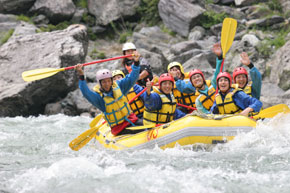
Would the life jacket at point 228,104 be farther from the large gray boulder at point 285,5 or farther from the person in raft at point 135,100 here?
the large gray boulder at point 285,5

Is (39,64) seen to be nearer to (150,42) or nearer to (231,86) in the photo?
(150,42)

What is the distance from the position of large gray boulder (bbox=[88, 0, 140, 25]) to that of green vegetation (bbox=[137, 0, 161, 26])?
40 centimetres

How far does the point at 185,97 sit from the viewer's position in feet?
20.8

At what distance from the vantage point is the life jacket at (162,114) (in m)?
5.43

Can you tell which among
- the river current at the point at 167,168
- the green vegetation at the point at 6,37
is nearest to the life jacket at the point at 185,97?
the river current at the point at 167,168

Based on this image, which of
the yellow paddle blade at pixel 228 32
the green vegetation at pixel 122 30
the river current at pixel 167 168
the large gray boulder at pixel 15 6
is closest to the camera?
the river current at pixel 167 168

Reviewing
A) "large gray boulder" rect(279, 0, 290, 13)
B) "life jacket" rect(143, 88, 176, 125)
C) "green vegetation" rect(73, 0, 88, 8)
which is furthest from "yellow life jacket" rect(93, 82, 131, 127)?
"green vegetation" rect(73, 0, 88, 8)

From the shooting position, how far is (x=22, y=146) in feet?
20.8

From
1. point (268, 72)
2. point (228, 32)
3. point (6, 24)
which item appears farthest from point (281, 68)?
point (6, 24)

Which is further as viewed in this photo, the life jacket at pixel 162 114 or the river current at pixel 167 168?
the life jacket at pixel 162 114

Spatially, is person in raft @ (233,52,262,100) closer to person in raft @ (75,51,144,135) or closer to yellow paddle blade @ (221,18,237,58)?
yellow paddle blade @ (221,18,237,58)

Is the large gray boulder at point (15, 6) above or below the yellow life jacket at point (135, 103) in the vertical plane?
above

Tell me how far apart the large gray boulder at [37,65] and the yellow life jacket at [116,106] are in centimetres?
513

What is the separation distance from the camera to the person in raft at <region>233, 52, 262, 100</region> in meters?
5.75
